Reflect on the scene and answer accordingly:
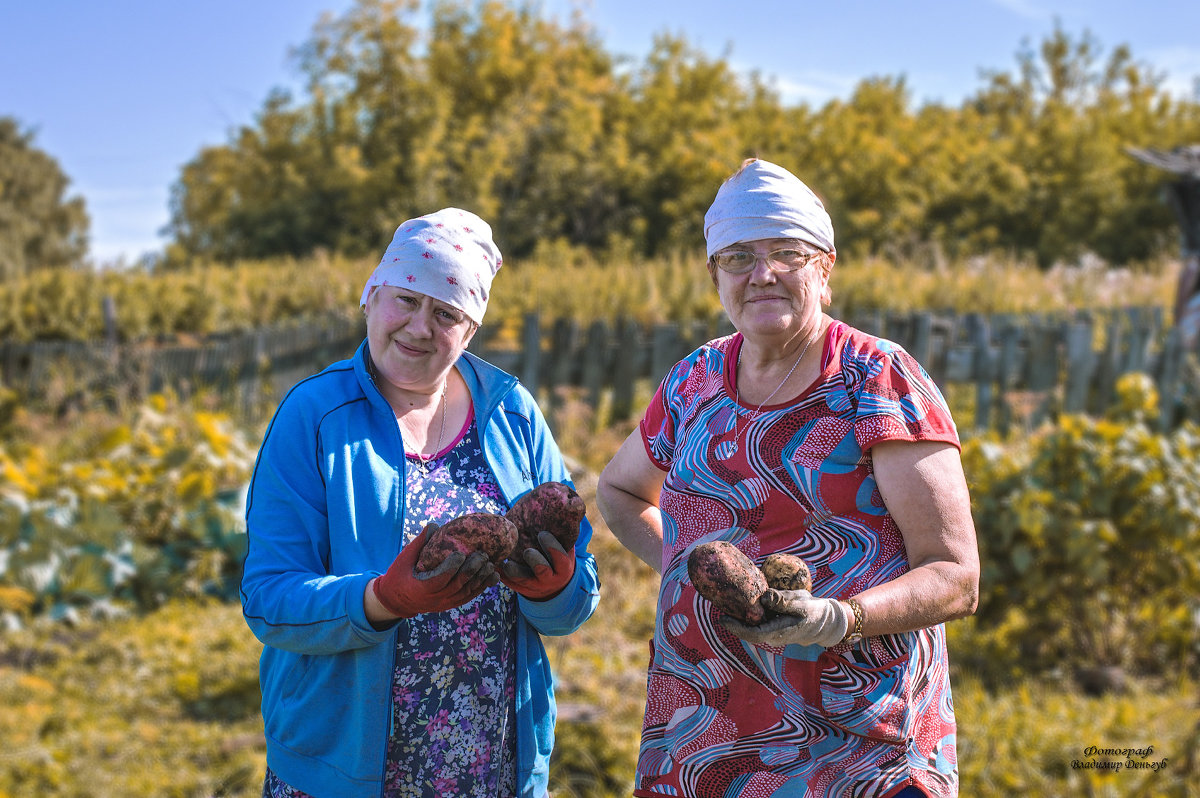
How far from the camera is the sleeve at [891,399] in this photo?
5.60 ft

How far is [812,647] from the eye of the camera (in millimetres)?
1728

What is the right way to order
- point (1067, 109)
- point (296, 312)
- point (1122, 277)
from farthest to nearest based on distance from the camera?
point (1067, 109)
point (1122, 277)
point (296, 312)

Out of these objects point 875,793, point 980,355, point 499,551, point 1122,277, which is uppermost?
point 1122,277

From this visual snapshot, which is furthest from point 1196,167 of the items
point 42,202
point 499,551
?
point 42,202

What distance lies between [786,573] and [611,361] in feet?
21.0

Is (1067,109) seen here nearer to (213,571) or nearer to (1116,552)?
(1116,552)

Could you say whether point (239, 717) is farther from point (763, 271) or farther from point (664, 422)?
point (763, 271)

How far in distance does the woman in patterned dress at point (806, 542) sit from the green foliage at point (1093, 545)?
9.53 feet

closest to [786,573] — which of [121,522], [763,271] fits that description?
[763,271]

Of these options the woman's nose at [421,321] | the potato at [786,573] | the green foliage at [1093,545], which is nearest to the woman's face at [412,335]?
the woman's nose at [421,321]

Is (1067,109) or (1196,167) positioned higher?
(1067,109)

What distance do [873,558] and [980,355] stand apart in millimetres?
7316

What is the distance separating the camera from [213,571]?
5.38 m

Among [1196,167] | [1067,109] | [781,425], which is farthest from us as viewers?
[1067,109]
